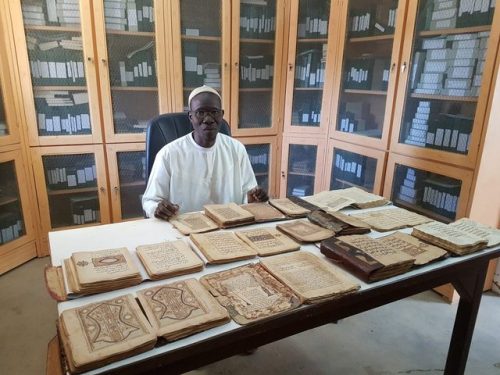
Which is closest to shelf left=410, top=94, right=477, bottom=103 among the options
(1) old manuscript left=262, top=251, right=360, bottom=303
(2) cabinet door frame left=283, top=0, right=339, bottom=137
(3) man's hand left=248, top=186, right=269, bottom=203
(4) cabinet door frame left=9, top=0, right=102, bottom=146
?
(2) cabinet door frame left=283, top=0, right=339, bottom=137

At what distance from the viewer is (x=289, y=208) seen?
1.57 meters

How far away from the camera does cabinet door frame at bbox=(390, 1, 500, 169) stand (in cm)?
190

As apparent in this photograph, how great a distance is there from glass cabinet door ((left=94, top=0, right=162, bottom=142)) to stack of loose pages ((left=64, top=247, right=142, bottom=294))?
1.83 m

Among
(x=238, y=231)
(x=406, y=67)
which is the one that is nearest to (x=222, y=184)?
(x=238, y=231)

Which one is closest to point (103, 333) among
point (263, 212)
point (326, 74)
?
point (263, 212)

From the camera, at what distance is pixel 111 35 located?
8.55 feet


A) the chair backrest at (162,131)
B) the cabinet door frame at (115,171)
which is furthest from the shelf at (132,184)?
the chair backrest at (162,131)

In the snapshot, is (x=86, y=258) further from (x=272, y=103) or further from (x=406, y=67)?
(x=272, y=103)

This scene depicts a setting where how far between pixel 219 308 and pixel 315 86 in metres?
2.60

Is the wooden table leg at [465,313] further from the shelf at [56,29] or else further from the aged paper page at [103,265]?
the shelf at [56,29]

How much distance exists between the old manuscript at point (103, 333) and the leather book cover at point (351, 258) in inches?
23.6

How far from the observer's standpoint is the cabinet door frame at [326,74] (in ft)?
9.35

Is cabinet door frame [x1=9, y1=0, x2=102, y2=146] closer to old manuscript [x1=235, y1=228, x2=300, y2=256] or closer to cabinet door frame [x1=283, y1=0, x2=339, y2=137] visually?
cabinet door frame [x1=283, y1=0, x2=339, y2=137]

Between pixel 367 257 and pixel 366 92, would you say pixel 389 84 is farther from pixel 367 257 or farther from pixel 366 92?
pixel 367 257
